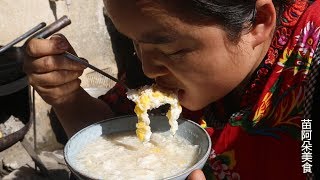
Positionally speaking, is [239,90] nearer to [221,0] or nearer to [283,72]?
[283,72]

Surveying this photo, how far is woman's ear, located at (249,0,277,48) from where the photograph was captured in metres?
1.63

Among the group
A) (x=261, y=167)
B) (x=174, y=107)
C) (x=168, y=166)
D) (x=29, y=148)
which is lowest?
(x=29, y=148)

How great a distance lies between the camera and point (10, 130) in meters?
3.76

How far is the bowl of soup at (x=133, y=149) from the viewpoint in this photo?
169 centimetres

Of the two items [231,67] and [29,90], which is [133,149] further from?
[29,90]

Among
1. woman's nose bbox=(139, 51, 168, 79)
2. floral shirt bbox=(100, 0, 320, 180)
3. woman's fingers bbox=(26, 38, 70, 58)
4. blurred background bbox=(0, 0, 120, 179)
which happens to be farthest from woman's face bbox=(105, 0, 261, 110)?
blurred background bbox=(0, 0, 120, 179)

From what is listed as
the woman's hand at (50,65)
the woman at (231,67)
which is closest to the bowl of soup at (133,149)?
the woman at (231,67)

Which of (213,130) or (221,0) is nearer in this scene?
(221,0)

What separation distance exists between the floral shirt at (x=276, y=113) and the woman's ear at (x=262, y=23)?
0.15m

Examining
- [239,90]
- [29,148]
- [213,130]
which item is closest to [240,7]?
[239,90]

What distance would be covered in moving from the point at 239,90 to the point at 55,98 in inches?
35.6

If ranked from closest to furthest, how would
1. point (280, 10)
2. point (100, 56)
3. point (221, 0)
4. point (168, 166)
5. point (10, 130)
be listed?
point (221, 0) < point (168, 166) < point (280, 10) < point (10, 130) < point (100, 56)

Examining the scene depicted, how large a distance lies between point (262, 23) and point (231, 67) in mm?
210

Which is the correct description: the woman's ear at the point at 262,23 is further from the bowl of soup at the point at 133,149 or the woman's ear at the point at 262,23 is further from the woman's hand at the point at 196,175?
the woman's hand at the point at 196,175
